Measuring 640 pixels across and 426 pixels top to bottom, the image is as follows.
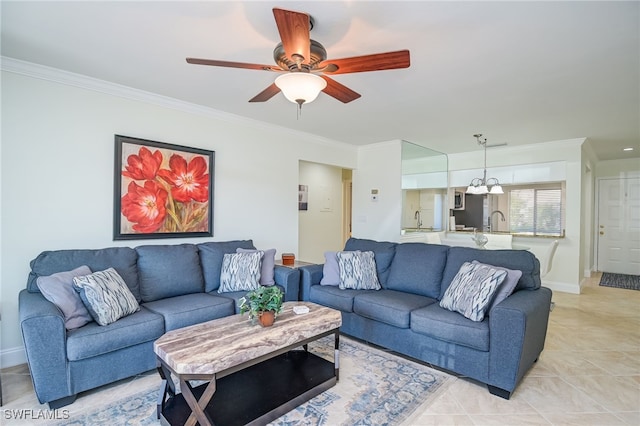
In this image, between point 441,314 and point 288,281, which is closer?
point 441,314

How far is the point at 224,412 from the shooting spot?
1.81 m

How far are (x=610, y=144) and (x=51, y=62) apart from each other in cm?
736

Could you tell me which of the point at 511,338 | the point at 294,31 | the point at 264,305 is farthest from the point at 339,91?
the point at 511,338

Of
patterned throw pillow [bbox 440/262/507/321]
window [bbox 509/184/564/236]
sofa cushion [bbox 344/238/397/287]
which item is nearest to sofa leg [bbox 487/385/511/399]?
patterned throw pillow [bbox 440/262/507/321]

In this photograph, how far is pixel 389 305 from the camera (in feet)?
9.11

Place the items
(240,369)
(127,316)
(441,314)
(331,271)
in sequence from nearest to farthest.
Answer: (240,369) < (127,316) < (441,314) < (331,271)

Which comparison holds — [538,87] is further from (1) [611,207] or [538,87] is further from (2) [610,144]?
(1) [611,207]

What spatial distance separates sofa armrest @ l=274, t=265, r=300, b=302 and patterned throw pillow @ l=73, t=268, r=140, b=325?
1348mm

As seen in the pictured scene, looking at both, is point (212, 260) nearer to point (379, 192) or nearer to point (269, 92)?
point (269, 92)

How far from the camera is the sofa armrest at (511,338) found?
210 centimetres

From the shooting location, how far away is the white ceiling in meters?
1.85

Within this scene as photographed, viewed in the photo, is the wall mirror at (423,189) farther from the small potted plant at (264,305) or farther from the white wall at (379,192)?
the small potted plant at (264,305)

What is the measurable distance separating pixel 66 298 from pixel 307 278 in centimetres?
207

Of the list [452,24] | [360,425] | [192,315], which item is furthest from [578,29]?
[192,315]
